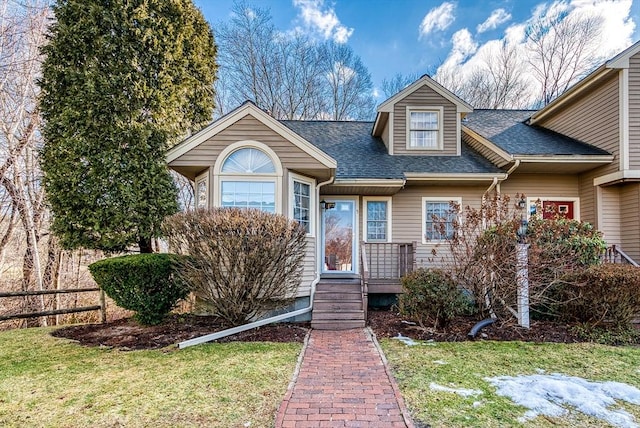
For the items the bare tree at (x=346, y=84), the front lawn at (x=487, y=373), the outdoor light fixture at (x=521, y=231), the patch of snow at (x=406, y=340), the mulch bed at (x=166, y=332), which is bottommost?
the mulch bed at (x=166, y=332)

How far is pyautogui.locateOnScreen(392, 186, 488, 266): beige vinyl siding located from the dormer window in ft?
4.98

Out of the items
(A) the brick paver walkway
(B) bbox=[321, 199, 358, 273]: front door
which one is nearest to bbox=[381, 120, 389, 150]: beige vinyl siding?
(B) bbox=[321, 199, 358, 273]: front door

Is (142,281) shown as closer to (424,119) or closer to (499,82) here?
(424,119)

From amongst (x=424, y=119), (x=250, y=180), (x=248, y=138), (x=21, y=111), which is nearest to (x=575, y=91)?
(x=424, y=119)

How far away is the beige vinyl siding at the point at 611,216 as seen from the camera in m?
8.85

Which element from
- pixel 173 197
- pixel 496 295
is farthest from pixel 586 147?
pixel 173 197

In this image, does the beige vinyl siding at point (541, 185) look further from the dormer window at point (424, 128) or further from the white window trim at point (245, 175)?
the white window trim at point (245, 175)

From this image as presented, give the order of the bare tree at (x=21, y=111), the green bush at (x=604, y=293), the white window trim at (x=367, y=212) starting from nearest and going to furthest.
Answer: the green bush at (x=604, y=293) → the bare tree at (x=21, y=111) → the white window trim at (x=367, y=212)

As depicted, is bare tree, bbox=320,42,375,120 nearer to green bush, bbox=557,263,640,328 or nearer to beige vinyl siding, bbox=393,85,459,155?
beige vinyl siding, bbox=393,85,459,155

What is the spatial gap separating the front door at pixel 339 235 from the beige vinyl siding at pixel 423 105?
2505mm

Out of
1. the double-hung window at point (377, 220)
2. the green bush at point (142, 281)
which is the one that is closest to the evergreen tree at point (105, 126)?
the green bush at point (142, 281)

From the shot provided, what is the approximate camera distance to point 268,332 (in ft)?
21.3

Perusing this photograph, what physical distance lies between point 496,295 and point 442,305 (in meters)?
1.03

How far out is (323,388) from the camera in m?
3.96
